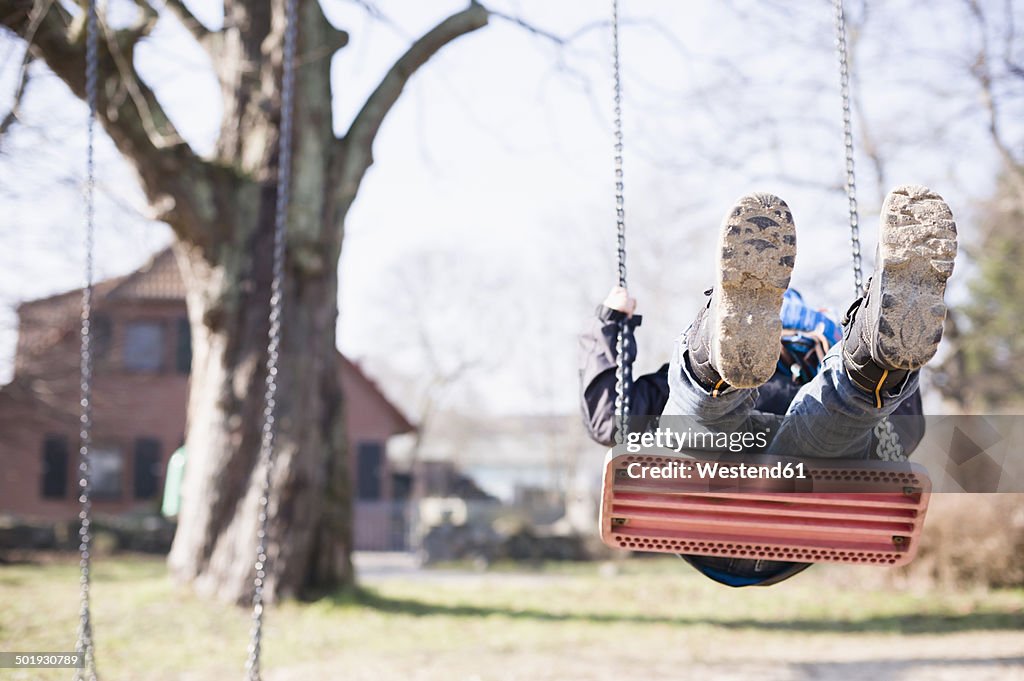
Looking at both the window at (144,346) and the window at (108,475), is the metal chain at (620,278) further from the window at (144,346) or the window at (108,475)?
the window at (108,475)

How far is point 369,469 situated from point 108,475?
603 centimetres

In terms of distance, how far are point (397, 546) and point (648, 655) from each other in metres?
15.7

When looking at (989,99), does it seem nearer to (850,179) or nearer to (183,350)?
(850,179)

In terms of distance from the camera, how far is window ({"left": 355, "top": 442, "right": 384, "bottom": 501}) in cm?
2408

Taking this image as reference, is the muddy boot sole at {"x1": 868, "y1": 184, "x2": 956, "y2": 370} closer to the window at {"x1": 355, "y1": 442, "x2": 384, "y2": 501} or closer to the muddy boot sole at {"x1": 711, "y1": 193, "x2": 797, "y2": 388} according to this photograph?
the muddy boot sole at {"x1": 711, "y1": 193, "x2": 797, "y2": 388}

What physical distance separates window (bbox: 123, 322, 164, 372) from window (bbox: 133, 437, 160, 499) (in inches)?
67.0

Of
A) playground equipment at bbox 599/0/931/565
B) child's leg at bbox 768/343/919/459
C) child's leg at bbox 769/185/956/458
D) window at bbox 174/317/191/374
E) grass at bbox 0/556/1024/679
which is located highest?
window at bbox 174/317/191/374

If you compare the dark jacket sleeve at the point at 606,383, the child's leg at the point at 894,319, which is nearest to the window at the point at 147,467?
the dark jacket sleeve at the point at 606,383

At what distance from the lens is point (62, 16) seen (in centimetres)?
694

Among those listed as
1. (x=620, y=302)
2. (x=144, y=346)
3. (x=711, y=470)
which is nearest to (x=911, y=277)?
(x=711, y=470)

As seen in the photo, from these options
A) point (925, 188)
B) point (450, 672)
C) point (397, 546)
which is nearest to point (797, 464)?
point (925, 188)

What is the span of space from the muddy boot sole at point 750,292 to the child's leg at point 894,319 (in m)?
0.24

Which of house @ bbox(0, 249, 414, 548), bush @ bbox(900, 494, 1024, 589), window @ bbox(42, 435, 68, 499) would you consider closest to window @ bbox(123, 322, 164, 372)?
house @ bbox(0, 249, 414, 548)

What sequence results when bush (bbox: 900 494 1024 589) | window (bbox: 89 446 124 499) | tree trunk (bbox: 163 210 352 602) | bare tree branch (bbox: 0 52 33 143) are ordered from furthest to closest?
window (bbox: 89 446 124 499), bush (bbox: 900 494 1024 589), tree trunk (bbox: 163 210 352 602), bare tree branch (bbox: 0 52 33 143)
